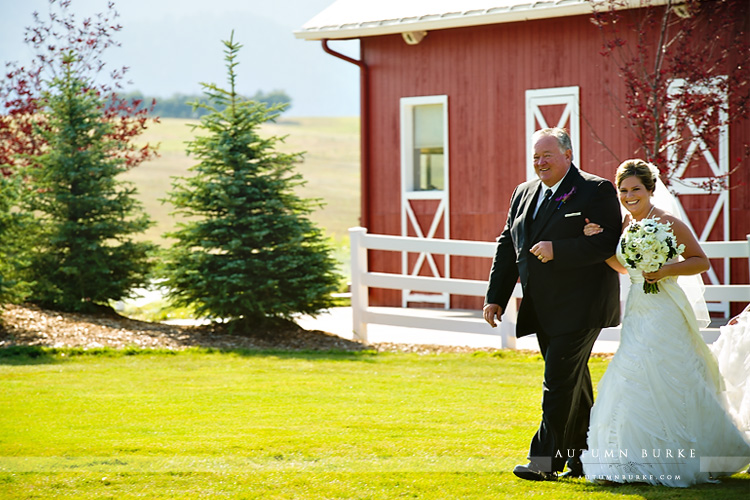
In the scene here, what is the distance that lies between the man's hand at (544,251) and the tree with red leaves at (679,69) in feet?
19.0

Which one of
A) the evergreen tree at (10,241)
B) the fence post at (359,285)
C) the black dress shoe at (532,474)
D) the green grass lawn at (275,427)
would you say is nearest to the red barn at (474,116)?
the fence post at (359,285)

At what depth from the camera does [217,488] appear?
5.18 metres

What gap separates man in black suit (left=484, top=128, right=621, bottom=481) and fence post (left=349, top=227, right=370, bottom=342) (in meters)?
6.00

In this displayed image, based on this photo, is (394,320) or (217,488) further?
(394,320)

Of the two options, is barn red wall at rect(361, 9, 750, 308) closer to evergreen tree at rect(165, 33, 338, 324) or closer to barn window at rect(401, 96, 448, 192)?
barn window at rect(401, 96, 448, 192)

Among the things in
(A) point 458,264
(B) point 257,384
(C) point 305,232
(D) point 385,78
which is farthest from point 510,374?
(D) point 385,78

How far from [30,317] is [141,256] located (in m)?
1.68

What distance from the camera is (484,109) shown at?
13711mm

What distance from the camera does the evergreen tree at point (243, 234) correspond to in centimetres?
1146

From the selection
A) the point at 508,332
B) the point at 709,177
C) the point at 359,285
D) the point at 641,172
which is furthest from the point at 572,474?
the point at 709,177

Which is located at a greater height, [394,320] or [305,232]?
[305,232]

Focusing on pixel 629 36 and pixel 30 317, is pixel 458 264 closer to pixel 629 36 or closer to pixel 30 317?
pixel 629 36

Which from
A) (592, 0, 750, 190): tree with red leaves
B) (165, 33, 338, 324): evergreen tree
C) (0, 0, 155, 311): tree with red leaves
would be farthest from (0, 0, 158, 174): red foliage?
(592, 0, 750, 190): tree with red leaves

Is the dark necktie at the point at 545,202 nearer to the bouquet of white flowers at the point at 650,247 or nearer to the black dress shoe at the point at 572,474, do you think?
the bouquet of white flowers at the point at 650,247
